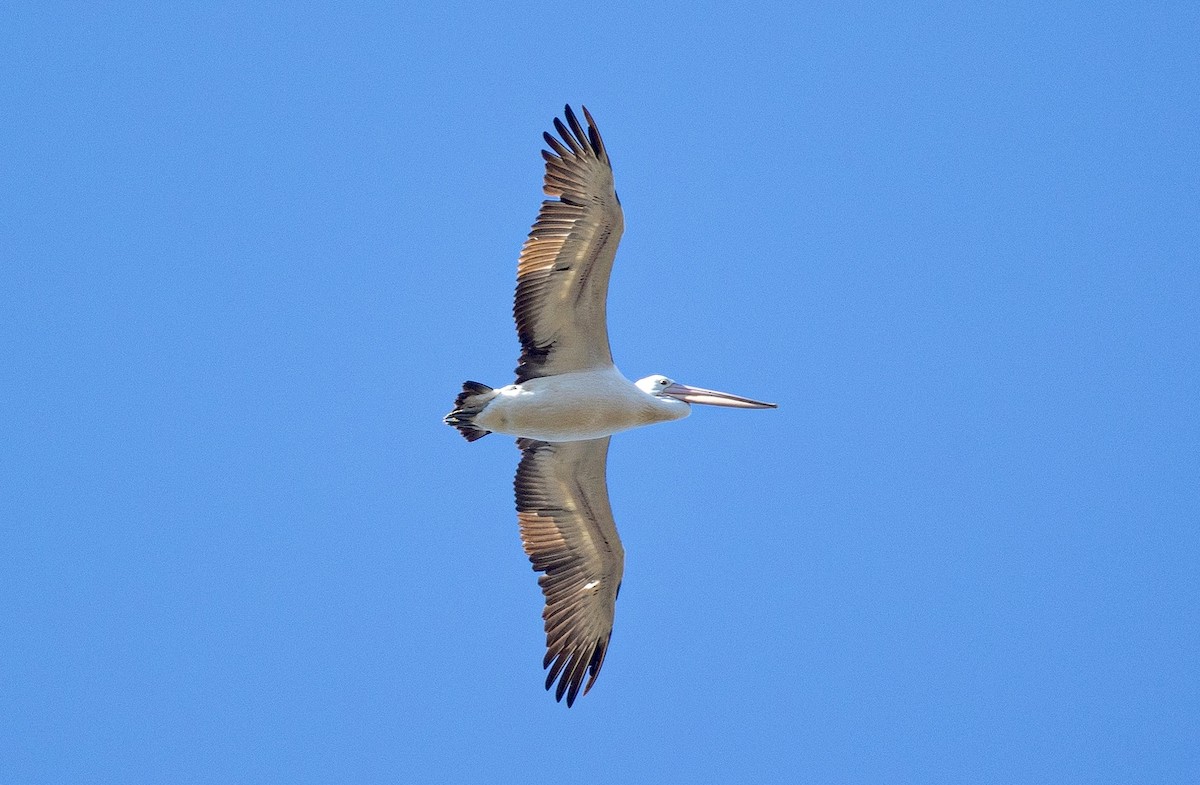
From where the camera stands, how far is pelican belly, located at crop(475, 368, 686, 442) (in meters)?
11.7

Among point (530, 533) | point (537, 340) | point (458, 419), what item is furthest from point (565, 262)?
point (530, 533)

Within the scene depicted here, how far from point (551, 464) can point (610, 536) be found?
2.71 ft

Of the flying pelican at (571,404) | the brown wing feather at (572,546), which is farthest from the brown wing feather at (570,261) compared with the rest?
the brown wing feather at (572,546)

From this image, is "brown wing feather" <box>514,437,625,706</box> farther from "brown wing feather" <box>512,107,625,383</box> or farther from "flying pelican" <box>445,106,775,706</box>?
"brown wing feather" <box>512,107,625,383</box>

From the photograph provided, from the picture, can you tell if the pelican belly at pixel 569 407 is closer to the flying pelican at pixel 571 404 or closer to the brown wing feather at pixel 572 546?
the flying pelican at pixel 571 404

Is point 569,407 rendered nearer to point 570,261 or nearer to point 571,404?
point 571,404

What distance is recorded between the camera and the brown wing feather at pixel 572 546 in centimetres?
1252

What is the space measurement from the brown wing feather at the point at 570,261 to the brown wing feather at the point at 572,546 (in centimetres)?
98

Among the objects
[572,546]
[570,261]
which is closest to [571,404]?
[570,261]

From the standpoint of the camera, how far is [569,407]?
11.7 metres

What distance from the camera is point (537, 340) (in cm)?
1188

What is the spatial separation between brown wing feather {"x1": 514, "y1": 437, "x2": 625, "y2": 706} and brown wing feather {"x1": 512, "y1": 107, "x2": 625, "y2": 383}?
3.20 ft

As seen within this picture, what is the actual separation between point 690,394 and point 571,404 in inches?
49.7

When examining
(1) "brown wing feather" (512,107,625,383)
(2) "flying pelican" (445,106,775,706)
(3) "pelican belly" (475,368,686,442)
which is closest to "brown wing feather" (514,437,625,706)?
(2) "flying pelican" (445,106,775,706)
